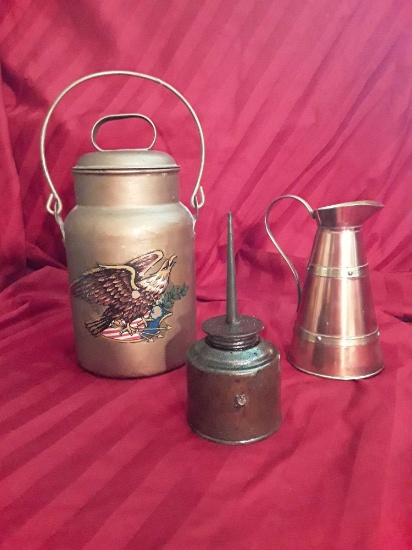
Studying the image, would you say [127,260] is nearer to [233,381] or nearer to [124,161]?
[124,161]

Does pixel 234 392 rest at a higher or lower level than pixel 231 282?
lower

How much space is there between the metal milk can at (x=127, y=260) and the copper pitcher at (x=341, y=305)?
20 cm

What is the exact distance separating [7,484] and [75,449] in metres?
0.08

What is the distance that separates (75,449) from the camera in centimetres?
58

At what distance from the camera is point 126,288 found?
71 cm

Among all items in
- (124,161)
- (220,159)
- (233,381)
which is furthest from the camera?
(220,159)

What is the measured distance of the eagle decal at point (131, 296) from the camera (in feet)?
2.33

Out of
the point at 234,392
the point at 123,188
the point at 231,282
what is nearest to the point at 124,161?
the point at 123,188

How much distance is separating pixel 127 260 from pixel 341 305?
317 millimetres

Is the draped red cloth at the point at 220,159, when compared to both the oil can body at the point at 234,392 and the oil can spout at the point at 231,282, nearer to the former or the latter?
the oil can body at the point at 234,392

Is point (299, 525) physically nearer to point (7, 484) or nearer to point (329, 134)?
point (7, 484)

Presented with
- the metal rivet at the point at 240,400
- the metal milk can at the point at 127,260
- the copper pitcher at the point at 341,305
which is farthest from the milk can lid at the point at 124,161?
the metal rivet at the point at 240,400

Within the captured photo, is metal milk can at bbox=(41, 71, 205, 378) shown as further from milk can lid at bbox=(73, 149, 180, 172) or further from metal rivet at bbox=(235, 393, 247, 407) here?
metal rivet at bbox=(235, 393, 247, 407)

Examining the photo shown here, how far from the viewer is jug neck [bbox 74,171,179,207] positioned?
2.30 feet
